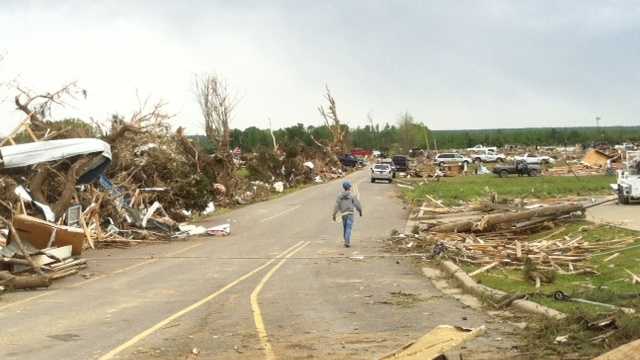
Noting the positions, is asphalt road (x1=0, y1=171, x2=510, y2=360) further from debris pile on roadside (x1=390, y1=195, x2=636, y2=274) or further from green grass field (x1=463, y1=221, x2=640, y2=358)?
debris pile on roadside (x1=390, y1=195, x2=636, y2=274)

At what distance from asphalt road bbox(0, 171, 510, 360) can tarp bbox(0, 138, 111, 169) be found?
9.81ft

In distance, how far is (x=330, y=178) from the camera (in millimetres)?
77188

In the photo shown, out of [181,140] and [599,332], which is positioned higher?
[181,140]

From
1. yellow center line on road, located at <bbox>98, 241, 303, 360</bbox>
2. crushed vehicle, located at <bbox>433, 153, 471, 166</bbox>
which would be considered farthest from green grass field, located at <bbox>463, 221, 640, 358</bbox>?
crushed vehicle, located at <bbox>433, 153, 471, 166</bbox>

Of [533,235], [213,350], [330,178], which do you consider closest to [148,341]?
[213,350]

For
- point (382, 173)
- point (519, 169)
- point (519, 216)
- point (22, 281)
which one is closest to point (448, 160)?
point (519, 169)

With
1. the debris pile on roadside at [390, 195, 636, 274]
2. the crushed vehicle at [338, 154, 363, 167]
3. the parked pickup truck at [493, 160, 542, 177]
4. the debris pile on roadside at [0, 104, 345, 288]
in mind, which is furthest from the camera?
the crushed vehicle at [338, 154, 363, 167]

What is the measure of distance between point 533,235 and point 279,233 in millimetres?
8708

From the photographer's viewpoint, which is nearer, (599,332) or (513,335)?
(599,332)

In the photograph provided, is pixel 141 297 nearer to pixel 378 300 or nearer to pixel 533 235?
pixel 378 300

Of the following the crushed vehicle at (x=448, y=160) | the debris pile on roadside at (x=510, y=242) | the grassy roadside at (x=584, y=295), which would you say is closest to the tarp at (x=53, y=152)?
the debris pile on roadside at (x=510, y=242)

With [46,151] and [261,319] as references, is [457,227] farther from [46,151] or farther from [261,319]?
[261,319]

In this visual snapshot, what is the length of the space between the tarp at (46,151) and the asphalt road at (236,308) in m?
2.99

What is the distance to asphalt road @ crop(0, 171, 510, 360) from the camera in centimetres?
905
